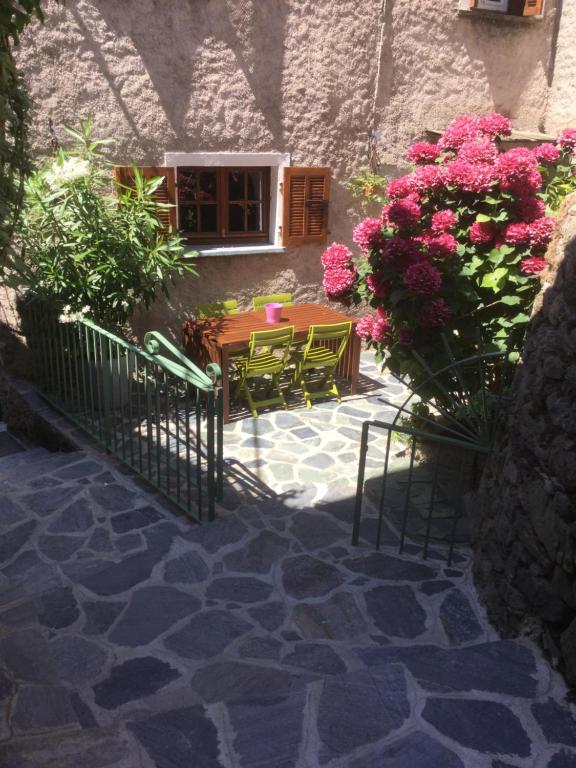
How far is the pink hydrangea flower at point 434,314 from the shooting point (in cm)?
426

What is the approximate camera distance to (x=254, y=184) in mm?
8148

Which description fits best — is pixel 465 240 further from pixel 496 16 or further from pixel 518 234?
pixel 496 16

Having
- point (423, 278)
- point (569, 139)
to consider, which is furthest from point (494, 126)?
point (423, 278)

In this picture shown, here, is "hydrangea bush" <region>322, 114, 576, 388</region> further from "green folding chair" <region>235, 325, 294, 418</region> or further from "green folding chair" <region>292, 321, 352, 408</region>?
"green folding chair" <region>292, 321, 352, 408</region>

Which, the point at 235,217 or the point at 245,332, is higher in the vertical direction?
the point at 235,217

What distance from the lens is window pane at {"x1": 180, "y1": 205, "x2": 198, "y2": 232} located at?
7.87 metres

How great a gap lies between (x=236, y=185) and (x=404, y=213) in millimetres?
4076

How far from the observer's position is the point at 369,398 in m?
7.55

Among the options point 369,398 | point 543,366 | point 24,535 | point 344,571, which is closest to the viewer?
point 543,366

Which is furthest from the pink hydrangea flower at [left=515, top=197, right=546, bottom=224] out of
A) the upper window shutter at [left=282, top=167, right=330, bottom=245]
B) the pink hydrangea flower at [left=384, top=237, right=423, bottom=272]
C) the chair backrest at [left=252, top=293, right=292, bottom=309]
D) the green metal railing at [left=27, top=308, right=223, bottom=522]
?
the upper window shutter at [left=282, top=167, right=330, bottom=245]

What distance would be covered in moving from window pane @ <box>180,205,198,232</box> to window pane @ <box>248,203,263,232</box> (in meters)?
0.68

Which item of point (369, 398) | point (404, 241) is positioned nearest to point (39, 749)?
point (404, 241)

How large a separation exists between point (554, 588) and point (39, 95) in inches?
243

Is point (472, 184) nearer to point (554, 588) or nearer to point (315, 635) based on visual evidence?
point (554, 588)
